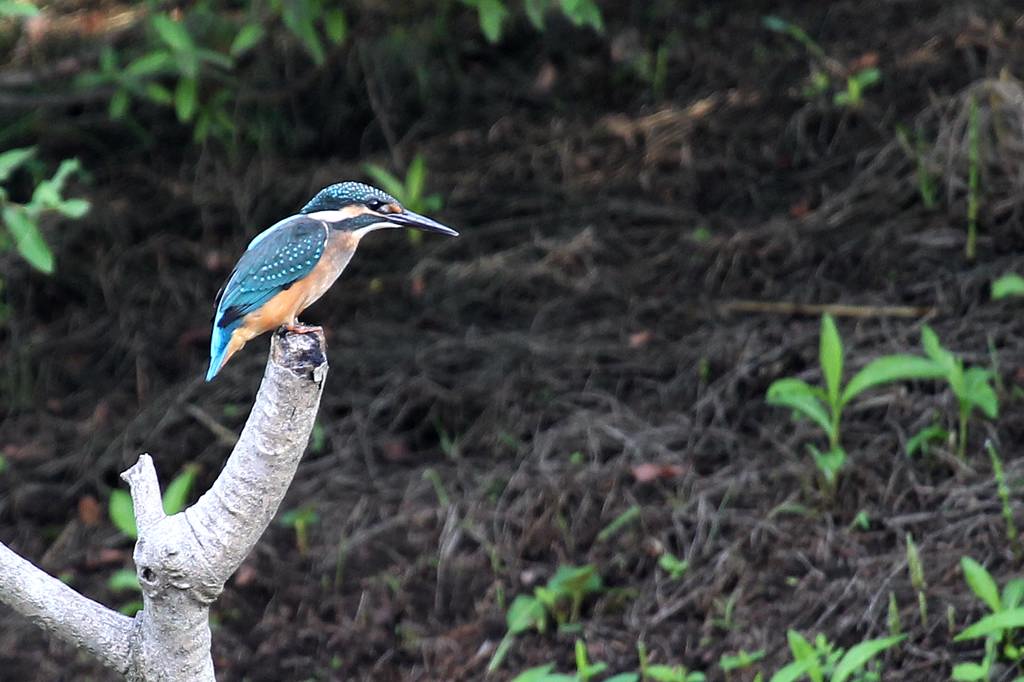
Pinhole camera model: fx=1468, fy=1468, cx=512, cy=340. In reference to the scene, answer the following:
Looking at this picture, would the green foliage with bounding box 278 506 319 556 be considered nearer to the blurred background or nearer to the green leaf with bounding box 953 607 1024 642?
the blurred background

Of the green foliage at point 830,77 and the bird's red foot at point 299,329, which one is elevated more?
the bird's red foot at point 299,329

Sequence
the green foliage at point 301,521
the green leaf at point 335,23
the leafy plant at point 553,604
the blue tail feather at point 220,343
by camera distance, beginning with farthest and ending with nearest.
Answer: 1. the green leaf at point 335,23
2. the green foliage at point 301,521
3. the leafy plant at point 553,604
4. the blue tail feather at point 220,343

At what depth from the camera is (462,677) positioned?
404 centimetres

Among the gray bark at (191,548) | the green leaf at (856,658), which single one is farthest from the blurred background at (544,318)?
the gray bark at (191,548)

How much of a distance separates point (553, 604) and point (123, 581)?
1239 millimetres

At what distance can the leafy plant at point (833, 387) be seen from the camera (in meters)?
4.00

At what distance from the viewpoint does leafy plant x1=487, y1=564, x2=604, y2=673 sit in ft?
13.4

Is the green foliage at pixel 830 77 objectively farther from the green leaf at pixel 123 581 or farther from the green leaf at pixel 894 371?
the green leaf at pixel 123 581

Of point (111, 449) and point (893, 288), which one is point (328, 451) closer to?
point (111, 449)

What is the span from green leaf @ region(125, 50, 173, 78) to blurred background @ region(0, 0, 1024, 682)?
0.18 ft

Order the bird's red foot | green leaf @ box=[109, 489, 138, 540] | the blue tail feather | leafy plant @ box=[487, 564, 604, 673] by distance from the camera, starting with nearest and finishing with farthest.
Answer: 1. the bird's red foot
2. the blue tail feather
3. leafy plant @ box=[487, 564, 604, 673]
4. green leaf @ box=[109, 489, 138, 540]

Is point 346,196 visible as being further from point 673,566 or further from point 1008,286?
point 1008,286

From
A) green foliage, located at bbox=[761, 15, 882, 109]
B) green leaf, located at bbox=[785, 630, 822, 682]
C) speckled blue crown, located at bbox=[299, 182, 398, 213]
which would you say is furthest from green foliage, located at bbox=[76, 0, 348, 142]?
green leaf, located at bbox=[785, 630, 822, 682]

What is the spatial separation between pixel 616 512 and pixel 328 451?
1.12 m
